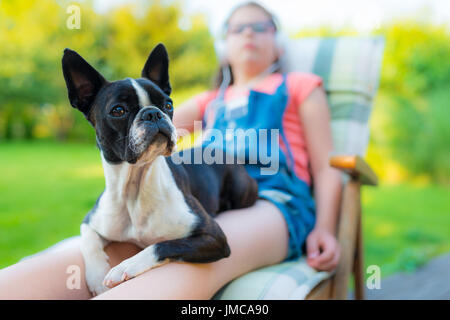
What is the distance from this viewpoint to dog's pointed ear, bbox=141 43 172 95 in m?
0.79

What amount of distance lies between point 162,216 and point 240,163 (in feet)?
1.58

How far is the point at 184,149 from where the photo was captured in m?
1.11

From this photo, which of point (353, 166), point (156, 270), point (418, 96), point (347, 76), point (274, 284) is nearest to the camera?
point (156, 270)

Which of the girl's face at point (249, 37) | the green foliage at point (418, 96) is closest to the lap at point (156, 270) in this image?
the girl's face at point (249, 37)

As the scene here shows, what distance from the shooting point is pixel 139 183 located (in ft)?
2.85

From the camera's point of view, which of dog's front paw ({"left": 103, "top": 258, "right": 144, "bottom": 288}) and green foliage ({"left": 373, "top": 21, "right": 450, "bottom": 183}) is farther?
green foliage ({"left": 373, "top": 21, "right": 450, "bottom": 183})

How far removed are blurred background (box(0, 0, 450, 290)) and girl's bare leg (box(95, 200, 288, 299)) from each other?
28cm

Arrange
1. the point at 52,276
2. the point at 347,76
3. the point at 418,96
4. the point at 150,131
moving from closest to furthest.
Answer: the point at 150,131
the point at 52,276
the point at 347,76
the point at 418,96

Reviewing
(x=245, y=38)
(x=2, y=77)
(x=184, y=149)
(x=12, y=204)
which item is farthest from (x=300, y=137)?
(x=12, y=204)

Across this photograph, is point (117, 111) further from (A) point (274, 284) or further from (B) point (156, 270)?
(A) point (274, 284)

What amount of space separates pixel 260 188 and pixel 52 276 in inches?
28.3

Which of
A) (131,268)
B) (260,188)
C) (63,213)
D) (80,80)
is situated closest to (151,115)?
(80,80)

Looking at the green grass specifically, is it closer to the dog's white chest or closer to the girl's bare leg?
the girl's bare leg

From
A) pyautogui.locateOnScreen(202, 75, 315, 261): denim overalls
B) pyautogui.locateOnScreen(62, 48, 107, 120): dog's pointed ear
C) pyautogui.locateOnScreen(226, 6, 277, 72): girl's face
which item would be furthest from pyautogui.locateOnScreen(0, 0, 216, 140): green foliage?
pyautogui.locateOnScreen(62, 48, 107, 120): dog's pointed ear
